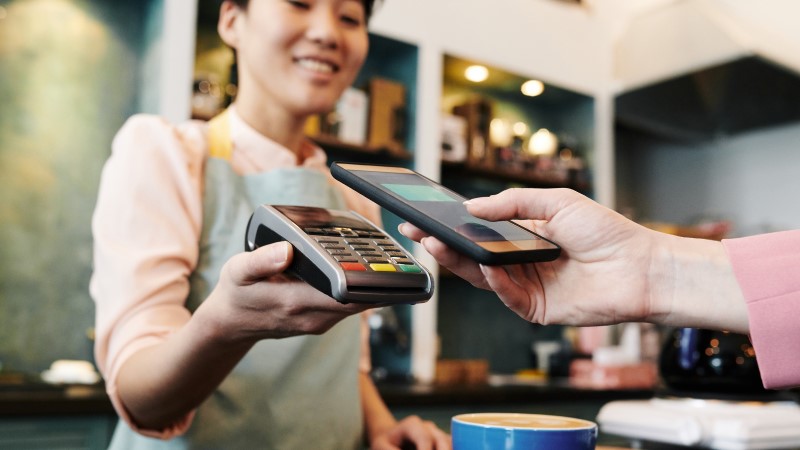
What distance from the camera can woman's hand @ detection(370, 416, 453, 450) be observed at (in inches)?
33.0

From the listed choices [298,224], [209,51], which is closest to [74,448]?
[298,224]

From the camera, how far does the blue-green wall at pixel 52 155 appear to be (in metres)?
2.15

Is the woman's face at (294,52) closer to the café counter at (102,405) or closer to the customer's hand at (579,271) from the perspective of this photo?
the customer's hand at (579,271)

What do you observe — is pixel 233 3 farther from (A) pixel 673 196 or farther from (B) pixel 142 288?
(A) pixel 673 196

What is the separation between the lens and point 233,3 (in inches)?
43.4

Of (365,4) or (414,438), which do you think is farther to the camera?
(365,4)

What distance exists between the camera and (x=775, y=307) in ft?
2.22

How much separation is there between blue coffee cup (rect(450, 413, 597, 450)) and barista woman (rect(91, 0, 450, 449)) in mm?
135

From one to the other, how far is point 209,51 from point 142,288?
187 cm

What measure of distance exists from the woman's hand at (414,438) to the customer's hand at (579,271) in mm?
202

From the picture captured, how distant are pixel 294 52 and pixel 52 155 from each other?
1501mm

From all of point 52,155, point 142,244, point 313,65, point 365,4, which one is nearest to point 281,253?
point 142,244

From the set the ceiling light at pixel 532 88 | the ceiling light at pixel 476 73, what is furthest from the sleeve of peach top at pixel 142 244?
the ceiling light at pixel 532 88

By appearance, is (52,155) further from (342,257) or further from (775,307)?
(775,307)
